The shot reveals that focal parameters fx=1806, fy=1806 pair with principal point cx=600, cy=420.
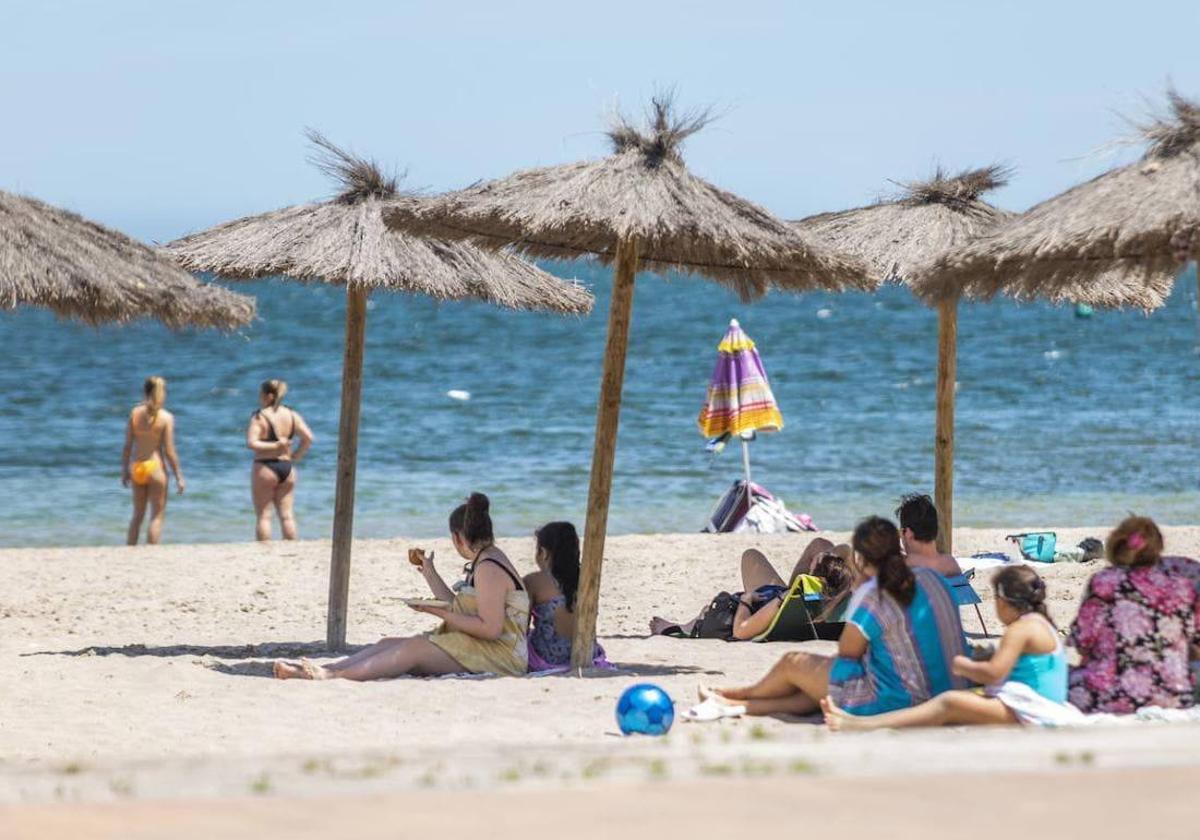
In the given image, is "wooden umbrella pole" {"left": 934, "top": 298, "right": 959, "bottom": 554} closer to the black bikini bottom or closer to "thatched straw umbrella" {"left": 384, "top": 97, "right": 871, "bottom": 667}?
"thatched straw umbrella" {"left": 384, "top": 97, "right": 871, "bottom": 667}

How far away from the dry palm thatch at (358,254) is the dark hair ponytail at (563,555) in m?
1.16

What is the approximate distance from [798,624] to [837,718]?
241 centimetres

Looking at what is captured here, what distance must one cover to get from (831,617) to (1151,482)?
448 inches

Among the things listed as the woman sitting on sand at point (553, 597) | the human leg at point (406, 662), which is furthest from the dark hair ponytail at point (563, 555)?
the human leg at point (406, 662)

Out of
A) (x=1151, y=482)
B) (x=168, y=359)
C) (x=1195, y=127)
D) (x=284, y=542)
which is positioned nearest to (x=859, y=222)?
(x=1195, y=127)

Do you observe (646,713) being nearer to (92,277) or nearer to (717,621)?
(717,621)

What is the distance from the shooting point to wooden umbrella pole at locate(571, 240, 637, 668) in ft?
24.3

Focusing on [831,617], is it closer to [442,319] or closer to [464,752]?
[464,752]

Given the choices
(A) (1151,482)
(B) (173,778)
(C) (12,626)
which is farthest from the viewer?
(A) (1151,482)

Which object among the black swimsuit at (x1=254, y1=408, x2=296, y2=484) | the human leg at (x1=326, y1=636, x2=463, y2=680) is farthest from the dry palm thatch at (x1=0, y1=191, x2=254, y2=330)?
the black swimsuit at (x1=254, y1=408, x2=296, y2=484)

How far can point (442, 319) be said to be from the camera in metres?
51.7

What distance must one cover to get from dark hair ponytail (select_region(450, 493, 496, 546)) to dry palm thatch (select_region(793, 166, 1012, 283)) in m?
2.78

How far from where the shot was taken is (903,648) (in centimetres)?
607

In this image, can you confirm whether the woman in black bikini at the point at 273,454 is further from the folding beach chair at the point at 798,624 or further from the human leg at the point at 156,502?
the folding beach chair at the point at 798,624
